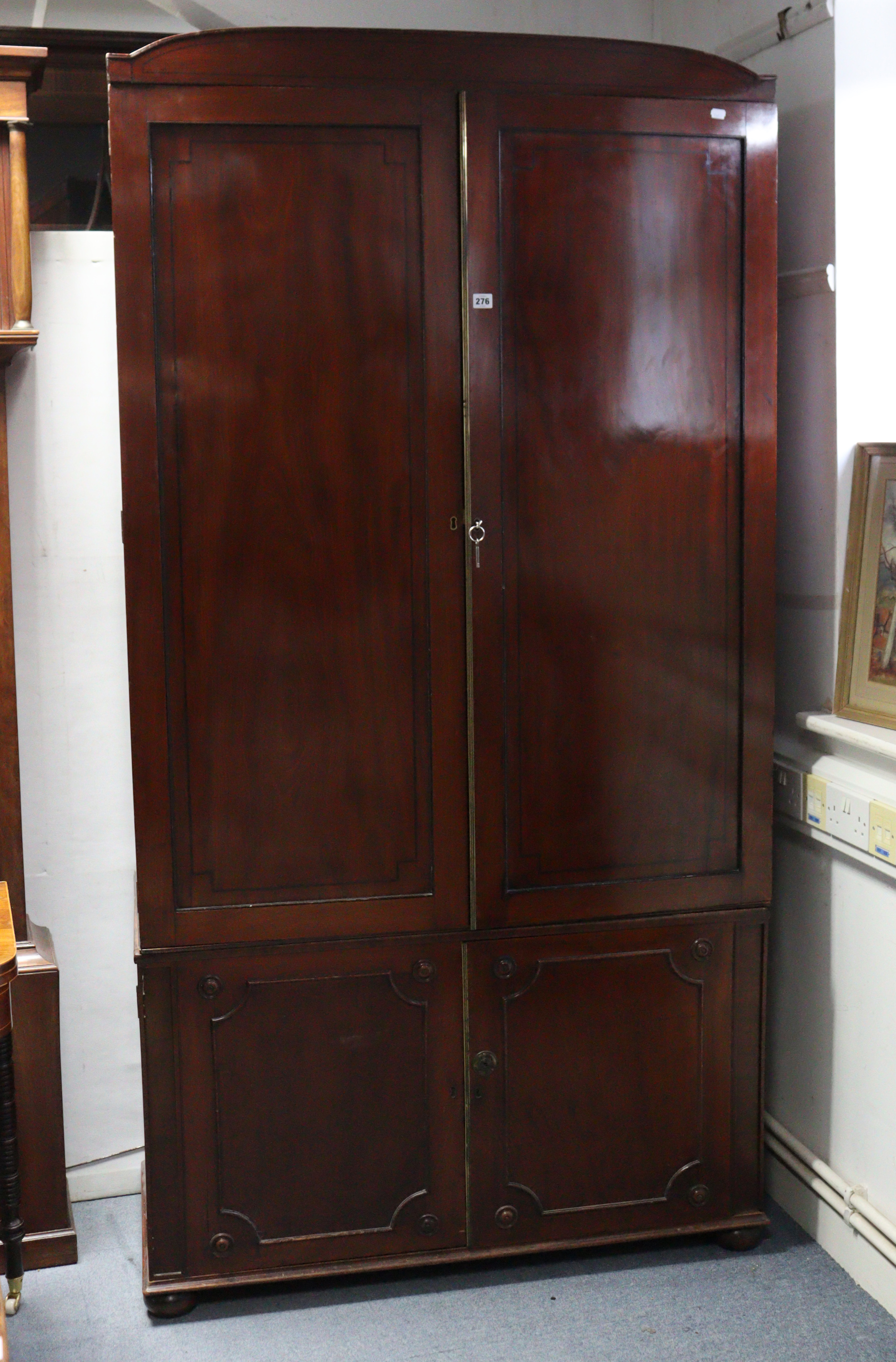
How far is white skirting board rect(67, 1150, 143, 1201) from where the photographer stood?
8.97 feet

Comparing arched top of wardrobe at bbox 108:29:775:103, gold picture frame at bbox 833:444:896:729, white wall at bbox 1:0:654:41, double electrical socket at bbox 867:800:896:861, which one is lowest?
double electrical socket at bbox 867:800:896:861

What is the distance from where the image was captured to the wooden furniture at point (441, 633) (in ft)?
7.14

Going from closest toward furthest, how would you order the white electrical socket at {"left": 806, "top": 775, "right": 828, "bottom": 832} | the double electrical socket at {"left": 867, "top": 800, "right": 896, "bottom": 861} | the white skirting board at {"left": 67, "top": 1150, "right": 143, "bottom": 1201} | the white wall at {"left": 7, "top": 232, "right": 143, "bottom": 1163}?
1. the double electrical socket at {"left": 867, "top": 800, "right": 896, "bottom": 861}
2. the white electrical socket at {"left": 806, "top": 775, "right": 828, "bottom": 832}
3. the white wall at {"left": 7, "top": 232, "right": 143, "bottom": 1163}
4. the white skirting board at {"left": 67, "top": 1150, "right": 143, "bottom": 1201}

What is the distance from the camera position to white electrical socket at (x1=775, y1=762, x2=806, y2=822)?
252cm

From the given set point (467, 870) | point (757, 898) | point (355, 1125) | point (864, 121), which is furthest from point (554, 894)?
point (864, 121)

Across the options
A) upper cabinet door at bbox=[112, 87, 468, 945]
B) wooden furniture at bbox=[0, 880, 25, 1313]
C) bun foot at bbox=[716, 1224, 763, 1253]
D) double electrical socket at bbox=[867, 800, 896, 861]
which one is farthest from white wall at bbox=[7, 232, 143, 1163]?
double electrical socket at bbox=[867, 800, 896, 861]

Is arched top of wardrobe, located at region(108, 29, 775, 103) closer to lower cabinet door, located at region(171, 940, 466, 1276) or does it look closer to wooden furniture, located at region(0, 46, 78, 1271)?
wooden furniture, located at region(0, 46, 78, 1271)

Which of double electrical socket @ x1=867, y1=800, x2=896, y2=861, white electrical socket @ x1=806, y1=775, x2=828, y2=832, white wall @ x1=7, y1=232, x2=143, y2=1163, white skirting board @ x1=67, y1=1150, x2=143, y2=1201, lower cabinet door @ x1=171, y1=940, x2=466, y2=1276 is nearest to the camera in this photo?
double electrical socket @ x1=867, y1=800, x2=896, y2=861

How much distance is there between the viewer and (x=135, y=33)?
2621mm

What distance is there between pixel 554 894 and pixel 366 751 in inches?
17.4

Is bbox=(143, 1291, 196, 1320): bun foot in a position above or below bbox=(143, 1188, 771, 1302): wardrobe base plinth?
below

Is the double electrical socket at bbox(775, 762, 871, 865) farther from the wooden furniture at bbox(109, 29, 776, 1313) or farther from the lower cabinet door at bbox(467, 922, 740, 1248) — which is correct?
the lower cabinet door at bbox(467, 922, 740, 1248)

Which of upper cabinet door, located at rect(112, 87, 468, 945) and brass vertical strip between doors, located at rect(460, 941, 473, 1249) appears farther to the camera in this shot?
brass vertical strip between doors, located at rect(460, 941, 473, 1249)

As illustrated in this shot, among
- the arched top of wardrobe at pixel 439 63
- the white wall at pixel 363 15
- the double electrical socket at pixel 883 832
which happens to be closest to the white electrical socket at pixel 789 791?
the double electrical socket at pixel 883 832
